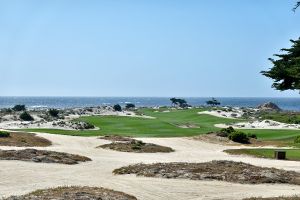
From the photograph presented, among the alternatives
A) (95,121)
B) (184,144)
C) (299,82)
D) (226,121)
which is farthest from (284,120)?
(299,82)

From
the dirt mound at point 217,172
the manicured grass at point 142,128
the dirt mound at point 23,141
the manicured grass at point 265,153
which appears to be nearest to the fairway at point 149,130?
the manicured grass at point 142,128

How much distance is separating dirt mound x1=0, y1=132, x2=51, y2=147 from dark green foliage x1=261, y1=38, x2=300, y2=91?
86.2ft

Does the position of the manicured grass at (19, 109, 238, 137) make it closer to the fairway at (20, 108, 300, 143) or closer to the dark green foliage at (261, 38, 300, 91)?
the fairway at (20, 108, 300, 143)

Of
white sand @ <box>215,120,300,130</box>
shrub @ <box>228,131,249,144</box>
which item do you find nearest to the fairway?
white sand @ <box>215,120,300,130</box>

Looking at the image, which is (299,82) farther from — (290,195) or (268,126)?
(268,126)

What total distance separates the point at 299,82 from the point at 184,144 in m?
30.5

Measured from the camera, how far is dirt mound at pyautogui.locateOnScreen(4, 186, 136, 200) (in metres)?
20.0

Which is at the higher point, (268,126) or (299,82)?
(299,82)

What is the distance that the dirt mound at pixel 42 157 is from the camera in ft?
104

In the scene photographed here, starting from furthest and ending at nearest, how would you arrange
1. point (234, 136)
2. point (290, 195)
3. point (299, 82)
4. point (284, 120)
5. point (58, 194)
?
point (284, 120)
point (234, 136)
point (290, 195)
point (58, 194)
point (299, 82)

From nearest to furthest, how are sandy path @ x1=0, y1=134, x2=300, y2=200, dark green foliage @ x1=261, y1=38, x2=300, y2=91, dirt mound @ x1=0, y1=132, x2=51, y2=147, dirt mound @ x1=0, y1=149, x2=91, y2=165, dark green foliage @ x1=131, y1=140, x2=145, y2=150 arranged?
dark green foliage @ x1=261, y1=38, x2=300, y2=91, sandy path @ x1=0, y1=134, x2=300, y2=200, dirt mound @ x1=0, y1=149, x2=91, y2=165, dirt mound @ x1=0, y1=132, x2=51, y2=147, dark green foliage @ x1=131, y1=140, x2=145, y2=150

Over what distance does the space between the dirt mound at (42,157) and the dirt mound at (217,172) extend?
4589mm

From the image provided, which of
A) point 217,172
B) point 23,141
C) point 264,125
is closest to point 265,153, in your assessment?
point 217,172

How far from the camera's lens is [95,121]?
77062mm
